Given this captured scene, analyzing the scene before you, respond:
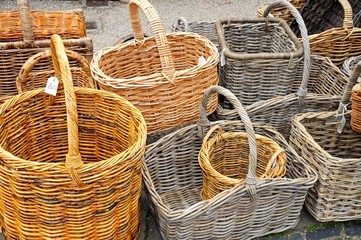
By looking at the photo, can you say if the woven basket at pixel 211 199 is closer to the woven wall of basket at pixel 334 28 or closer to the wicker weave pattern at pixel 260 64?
the wicker weave pattern at pixel 260 64

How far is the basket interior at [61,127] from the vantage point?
76.8 inches

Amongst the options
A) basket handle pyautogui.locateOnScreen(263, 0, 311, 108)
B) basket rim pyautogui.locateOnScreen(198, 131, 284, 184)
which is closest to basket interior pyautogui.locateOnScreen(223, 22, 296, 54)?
basket handle pyautogui.locateOnScreen(263, 0, 311, 108)

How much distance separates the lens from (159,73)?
6.71 feet

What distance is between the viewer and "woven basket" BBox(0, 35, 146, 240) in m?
1.52

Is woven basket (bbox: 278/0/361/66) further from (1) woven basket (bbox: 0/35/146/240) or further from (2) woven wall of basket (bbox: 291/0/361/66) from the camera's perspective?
(1) woven basket (bbox: 0/35/146/240)

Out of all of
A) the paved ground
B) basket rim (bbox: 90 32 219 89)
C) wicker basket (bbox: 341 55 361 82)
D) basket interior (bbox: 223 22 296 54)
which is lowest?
the paved ground

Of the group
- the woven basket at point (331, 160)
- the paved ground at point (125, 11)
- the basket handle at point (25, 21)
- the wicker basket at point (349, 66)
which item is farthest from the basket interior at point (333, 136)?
the paved ground at point (125, 11)

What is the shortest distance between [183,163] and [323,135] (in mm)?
701

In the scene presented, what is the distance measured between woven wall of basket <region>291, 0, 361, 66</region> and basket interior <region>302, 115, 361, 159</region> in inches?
23.3

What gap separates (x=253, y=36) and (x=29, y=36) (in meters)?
1.25

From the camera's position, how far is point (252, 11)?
4.33 metres

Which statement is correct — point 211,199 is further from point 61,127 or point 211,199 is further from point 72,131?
point 61,127

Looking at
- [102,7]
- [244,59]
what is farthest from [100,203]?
[102,7]

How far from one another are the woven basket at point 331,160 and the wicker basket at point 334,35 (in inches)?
23.5
